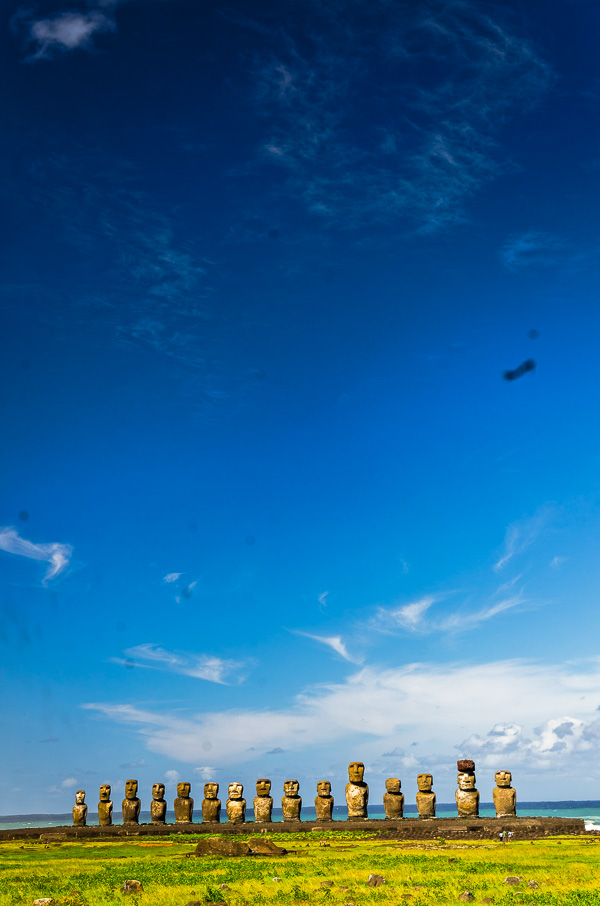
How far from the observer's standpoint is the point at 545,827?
30.8 metres

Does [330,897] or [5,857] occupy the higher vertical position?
[330,897]

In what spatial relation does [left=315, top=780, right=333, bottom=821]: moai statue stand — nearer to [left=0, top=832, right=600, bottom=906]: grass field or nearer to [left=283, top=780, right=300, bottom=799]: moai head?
[left=283, top=780, right=300, bottom=799]: moai head

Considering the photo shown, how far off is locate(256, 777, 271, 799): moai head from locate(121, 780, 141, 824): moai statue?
7.18m

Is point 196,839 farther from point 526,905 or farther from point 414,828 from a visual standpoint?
point 526,905

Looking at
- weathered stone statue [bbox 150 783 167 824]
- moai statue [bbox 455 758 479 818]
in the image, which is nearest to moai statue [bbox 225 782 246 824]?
weathered stone statue [bbox 150 783 167 824]

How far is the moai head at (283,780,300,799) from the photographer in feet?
135

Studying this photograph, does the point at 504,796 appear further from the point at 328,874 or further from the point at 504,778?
the point at 328,874

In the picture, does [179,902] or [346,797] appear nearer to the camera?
[179,902]

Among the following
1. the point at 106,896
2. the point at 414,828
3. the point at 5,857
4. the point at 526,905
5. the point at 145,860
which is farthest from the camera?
the point at 414,828

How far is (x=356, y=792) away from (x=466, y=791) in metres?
5.82

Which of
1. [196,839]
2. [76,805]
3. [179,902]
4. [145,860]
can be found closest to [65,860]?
[145,860]

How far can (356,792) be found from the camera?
133 ft

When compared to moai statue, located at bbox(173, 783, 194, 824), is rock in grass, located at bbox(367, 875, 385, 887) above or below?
above

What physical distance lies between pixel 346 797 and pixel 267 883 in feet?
83.1
